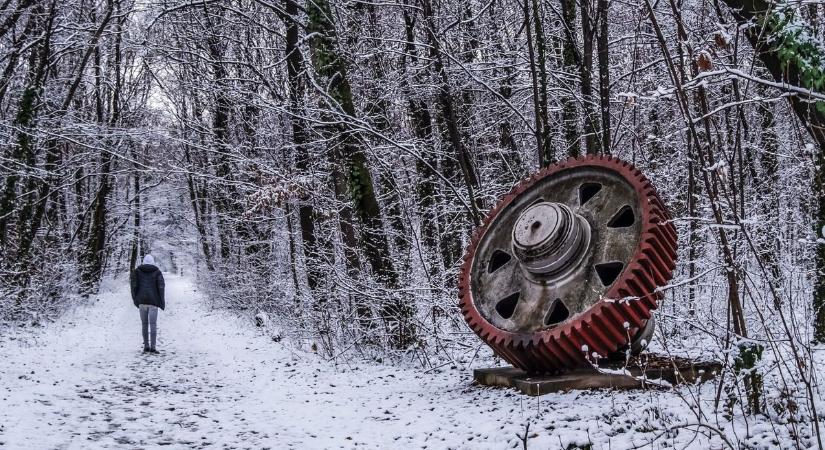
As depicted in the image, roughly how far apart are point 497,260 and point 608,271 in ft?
4.51

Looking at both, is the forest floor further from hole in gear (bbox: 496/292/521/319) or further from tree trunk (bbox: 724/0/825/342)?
tree trunk (bbox: 724/0/825/342)

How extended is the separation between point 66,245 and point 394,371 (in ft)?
45.9

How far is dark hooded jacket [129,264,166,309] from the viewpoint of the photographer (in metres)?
12.0

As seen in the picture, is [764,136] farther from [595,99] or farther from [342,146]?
[342,146]

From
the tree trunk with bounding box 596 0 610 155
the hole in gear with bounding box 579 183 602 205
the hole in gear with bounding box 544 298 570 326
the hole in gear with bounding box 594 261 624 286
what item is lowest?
the hole in gear with bounding box 544 298 570 326

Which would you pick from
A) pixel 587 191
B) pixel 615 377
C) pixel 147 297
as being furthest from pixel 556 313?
pixel 147 297

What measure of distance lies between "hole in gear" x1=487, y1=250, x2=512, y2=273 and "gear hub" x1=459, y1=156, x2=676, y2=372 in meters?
0.02

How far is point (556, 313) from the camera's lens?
5879 mm

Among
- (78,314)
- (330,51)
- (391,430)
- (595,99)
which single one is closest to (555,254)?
(391,430)

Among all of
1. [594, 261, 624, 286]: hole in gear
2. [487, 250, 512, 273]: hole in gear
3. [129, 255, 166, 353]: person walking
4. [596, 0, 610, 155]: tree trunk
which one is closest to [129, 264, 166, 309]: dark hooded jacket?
[129, 255, 166, 353]: person walking

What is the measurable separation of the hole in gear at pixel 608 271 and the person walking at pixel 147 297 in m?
8.89

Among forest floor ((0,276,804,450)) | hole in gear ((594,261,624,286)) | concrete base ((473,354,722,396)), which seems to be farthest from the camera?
hole in gear ((594,261,624,286))

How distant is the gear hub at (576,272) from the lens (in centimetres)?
521

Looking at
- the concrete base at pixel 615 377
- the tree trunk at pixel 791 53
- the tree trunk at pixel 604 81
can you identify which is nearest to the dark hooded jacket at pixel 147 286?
the concrete base at pixel 615 377
